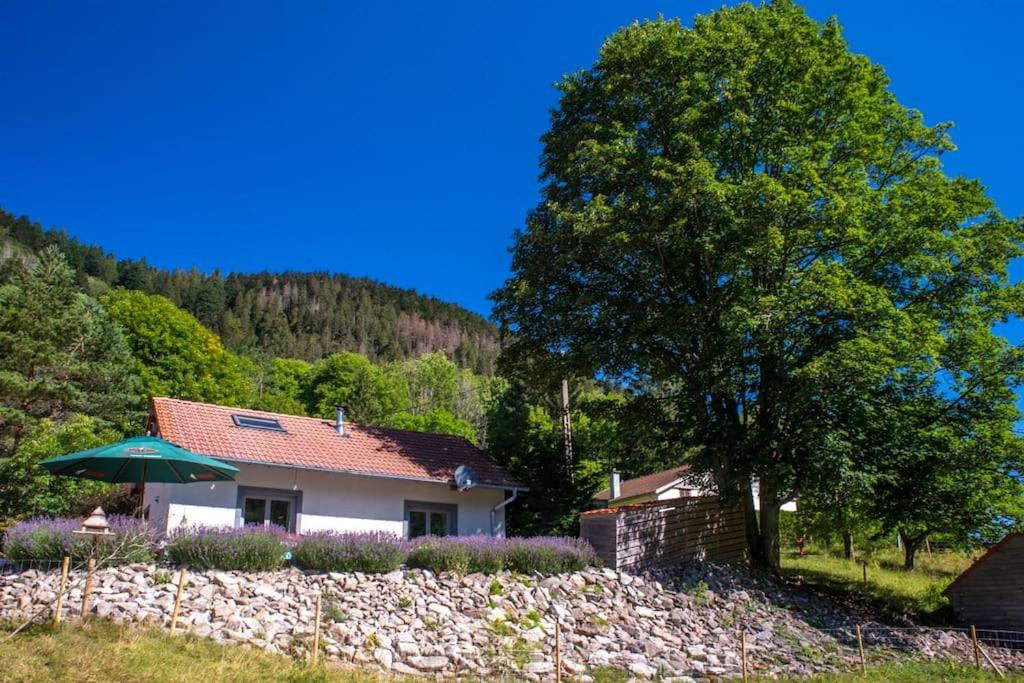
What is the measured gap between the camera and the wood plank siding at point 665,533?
17234mm

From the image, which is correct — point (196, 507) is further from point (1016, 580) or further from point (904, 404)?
point (1016, 580)

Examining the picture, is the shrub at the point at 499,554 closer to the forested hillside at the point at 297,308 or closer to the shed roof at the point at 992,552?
the shed roof at the point at 992,552

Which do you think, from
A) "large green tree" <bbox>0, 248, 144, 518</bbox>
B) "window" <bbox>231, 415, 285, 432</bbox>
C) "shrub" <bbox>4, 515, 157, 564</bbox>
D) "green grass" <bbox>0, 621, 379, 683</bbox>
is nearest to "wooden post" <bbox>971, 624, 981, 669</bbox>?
"green grass" <bbox>0, 621, 379, 683</bbox>

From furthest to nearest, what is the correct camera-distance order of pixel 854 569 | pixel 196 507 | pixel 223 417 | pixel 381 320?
pixel 381 320 → pixel 854 569 → pixel 223 417 → pixel 196 507

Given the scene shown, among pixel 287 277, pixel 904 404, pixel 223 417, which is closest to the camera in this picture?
pixel 904 404

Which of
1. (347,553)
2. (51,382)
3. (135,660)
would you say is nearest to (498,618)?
(347,553)

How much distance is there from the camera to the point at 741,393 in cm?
1914

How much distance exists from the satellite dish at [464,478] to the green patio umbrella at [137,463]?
7156 millimetres

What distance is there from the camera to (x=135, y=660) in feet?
29.3

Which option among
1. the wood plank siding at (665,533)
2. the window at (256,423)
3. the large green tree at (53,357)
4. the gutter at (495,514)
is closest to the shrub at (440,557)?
the wood plank siding at (665,533)

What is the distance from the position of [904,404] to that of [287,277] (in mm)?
133209

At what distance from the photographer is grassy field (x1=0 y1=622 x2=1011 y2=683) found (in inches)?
325

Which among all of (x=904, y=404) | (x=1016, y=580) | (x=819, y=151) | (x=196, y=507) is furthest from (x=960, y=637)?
(x=196, y=507)

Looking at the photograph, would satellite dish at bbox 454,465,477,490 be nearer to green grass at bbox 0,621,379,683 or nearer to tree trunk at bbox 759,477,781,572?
tree trunk at bbox 759,477,781,572
